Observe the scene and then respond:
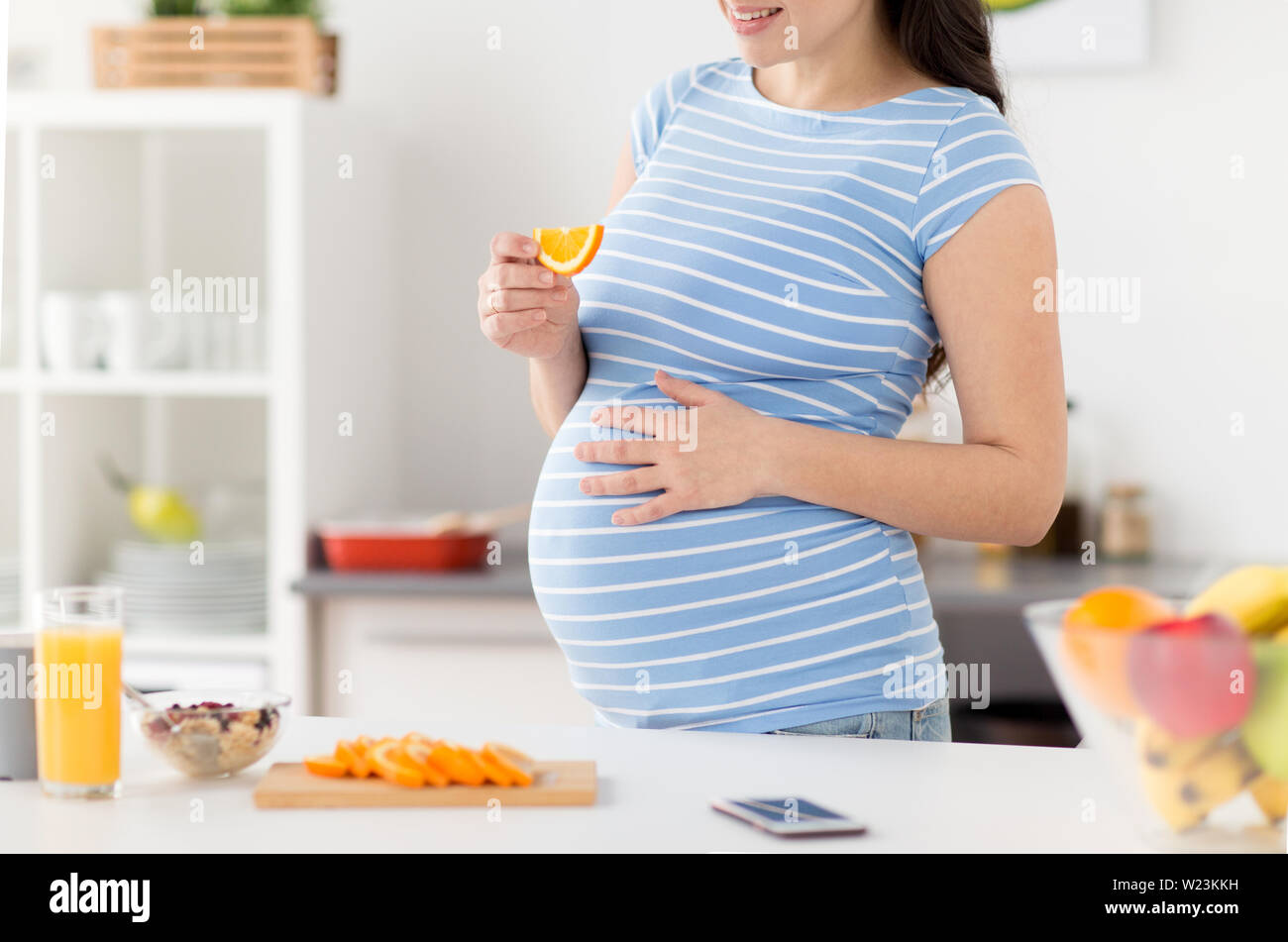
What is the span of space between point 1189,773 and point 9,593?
2.18 metres

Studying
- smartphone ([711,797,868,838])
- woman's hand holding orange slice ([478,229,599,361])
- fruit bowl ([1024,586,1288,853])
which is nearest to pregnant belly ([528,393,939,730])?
woman's hand holding orange slice ([478,229,599,361])

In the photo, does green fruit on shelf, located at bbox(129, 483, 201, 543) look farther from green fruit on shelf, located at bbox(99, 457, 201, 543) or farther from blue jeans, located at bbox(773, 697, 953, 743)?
blue jeans, located at bbox(773, 697, 953, 743)

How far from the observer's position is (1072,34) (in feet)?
7.87

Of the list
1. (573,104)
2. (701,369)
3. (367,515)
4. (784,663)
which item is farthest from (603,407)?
(573,104)

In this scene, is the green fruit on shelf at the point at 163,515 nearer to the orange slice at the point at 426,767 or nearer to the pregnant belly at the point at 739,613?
the pregnant belly at the point at 739,613

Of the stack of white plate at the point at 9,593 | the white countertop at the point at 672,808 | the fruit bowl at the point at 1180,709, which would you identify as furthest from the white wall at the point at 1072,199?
the fruit bowl at the point at 1180,709

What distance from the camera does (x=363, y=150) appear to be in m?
2.46

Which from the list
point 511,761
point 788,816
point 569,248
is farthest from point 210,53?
point 788,816

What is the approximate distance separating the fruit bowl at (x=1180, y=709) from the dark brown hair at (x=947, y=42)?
21.5 inches

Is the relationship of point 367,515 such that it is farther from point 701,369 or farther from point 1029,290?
point 1029,290

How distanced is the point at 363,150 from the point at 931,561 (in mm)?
1258

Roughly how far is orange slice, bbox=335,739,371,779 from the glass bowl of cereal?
6 centimetres

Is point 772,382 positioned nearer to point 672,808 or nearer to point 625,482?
point 625,482

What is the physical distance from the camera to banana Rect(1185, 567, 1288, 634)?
2.16 feet
